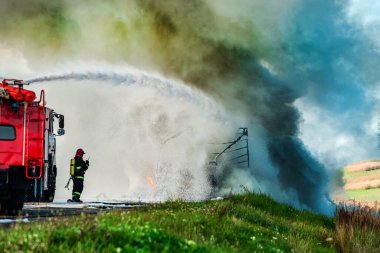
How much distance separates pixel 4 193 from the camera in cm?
1641

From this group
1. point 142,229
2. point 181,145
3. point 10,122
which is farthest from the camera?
point 181,145

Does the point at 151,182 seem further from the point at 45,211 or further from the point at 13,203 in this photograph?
the point at 13,203

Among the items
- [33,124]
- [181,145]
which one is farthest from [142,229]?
[181,145]

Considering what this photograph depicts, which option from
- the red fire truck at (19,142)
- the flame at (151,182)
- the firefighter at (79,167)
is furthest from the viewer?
the flame at (151,182)

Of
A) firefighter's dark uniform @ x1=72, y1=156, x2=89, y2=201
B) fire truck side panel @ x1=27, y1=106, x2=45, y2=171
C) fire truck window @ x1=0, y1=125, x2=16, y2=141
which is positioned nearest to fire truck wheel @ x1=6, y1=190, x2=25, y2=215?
fire truck side panel @ x1=27, y1=106, x2=45, y2=171

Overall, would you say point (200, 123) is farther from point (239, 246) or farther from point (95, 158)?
point (239, 246)

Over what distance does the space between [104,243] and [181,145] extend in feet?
125

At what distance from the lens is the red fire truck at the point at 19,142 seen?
55.0 feet

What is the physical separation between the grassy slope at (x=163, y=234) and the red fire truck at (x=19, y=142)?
370 centimetres

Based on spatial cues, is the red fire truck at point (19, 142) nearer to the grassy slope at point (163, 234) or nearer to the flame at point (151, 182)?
the grassy slope at point (163, 234)

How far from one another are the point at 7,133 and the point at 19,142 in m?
0.46

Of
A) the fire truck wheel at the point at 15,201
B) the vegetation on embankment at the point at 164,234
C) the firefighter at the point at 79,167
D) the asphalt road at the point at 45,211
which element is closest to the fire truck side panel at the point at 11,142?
the fire truck wheel at the point at 15,201

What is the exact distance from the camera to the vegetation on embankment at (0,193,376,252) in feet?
25.3

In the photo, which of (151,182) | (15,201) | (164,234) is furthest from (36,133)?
(151,182)
